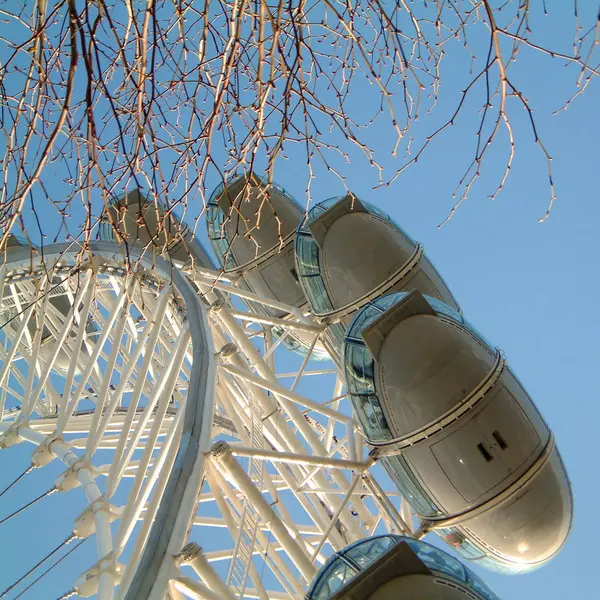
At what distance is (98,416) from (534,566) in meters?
4.99

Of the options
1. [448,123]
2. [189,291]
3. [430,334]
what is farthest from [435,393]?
[448,123]

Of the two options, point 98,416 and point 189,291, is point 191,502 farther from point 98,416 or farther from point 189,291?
point 189,291

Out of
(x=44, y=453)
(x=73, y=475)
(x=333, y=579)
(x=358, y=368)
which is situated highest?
(x=44, y=453)

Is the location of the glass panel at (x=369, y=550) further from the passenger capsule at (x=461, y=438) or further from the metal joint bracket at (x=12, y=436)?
the metal joint bracket at (x=12, y=436)

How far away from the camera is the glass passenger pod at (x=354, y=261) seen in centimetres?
1096

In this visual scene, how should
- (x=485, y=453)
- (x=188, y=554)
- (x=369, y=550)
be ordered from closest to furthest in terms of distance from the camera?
(x=188, y=554) < (x=369, y=550) < (x=485, y=453)

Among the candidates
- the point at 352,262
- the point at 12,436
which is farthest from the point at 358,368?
the point at 12,436

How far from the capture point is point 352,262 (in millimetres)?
11000

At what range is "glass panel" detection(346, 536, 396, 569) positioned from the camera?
626 centimetres

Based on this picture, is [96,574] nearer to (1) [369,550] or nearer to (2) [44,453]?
(1) [369,550]

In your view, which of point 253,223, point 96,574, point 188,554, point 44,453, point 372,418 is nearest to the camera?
point 188,554

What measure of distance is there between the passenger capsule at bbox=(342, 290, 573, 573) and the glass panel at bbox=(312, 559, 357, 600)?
2.00 m

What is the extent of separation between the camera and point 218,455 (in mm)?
7086

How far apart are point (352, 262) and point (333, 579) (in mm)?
5441
